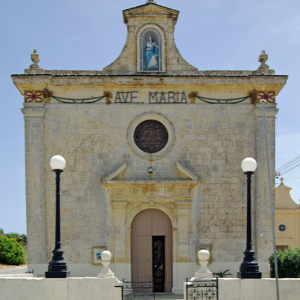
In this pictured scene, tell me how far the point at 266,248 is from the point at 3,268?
1738 centimetres

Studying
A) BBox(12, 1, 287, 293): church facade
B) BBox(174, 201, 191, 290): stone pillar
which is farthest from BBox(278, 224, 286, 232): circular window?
BBox(174, 201, 191, 290): stone pillar

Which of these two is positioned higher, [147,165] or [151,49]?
[151,49]

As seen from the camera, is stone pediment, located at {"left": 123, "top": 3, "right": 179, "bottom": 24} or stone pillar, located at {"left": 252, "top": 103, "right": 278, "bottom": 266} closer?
stone pillar, located at {"left": 252, "top": 103, "right": 278, "bottom": 266}

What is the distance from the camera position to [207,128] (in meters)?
17.1

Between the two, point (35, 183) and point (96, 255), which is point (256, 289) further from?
point (35, 183)

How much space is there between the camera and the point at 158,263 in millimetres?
16922

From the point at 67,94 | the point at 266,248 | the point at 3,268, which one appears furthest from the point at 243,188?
the point at 3,268

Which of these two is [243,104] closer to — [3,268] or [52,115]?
[52,115]

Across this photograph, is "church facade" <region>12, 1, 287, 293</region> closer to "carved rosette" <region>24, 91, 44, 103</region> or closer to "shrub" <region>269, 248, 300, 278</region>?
"carved rosette" <region>24, 91, 44, 103</region>

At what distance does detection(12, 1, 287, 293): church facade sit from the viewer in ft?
54.2

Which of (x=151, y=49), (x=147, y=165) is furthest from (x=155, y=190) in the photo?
(x=151, y=49)

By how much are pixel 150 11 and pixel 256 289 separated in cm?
1046

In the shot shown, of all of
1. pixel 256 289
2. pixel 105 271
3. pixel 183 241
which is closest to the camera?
pixel 256 289

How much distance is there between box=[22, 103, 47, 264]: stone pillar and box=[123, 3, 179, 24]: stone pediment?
453cm
